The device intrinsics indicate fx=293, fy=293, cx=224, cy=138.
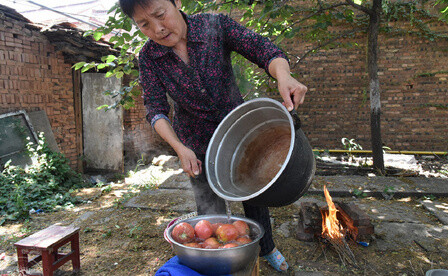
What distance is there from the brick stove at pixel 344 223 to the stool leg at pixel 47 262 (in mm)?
2379

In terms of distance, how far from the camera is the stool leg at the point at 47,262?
8.07 feet

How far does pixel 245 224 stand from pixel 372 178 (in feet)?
14.0

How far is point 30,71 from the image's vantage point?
238 inches

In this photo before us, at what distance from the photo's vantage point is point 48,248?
95.0 inches

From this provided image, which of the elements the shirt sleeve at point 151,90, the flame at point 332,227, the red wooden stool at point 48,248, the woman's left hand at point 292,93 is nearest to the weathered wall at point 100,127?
the red wooden stool at point 48,248

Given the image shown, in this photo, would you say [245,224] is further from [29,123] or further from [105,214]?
[29,123]

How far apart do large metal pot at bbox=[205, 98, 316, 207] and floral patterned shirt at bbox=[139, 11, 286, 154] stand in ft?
0.90

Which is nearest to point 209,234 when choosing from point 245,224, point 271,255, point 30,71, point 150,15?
point 245,224

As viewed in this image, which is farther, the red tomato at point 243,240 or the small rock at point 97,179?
the small rock at point 97,179

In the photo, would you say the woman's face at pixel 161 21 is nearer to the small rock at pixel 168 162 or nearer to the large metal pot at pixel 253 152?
the large metal pot at pixel 253 152

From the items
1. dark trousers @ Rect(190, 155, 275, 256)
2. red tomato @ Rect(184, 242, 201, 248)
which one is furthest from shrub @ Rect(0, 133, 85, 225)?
red tomato @ Rect(184, 242, 201, 248)

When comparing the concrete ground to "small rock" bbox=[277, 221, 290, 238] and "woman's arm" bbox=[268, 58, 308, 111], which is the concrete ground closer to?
"small rock" bbox=[277, 221, 290, 238]

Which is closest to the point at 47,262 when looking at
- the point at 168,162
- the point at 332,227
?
the point at 332,227

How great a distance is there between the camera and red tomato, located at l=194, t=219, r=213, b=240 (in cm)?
169
